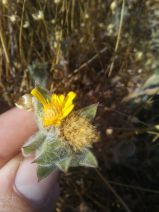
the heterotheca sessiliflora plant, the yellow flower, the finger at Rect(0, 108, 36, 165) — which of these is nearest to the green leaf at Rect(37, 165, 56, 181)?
the heterotheca sessiliflora plant

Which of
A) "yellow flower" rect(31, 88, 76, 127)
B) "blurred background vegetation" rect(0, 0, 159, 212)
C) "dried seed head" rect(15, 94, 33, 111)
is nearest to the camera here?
"yellow flower" rect(31, 88, 76, 127)

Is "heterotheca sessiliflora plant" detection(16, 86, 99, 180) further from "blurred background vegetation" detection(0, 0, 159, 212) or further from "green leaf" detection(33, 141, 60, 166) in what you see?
"blurred background vegetation" detection(0, 0, 159, 212)

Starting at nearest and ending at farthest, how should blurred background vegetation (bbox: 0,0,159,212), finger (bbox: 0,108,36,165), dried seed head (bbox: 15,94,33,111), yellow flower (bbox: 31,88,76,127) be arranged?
yellow flower (bbox: 31,88,76,127) → dried seed head (bbox: 15,94,33,111) → finger (bbox: 0,108,36,165) → blurred background vegetation (bbox: 0,0,159,212)

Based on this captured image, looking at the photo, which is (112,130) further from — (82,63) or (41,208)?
(41,208)

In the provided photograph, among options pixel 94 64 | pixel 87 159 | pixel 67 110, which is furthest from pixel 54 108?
pixel 94 64

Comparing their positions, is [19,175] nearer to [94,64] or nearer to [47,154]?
[47,154]

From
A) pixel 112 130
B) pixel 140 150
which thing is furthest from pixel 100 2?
pixel 140 150
